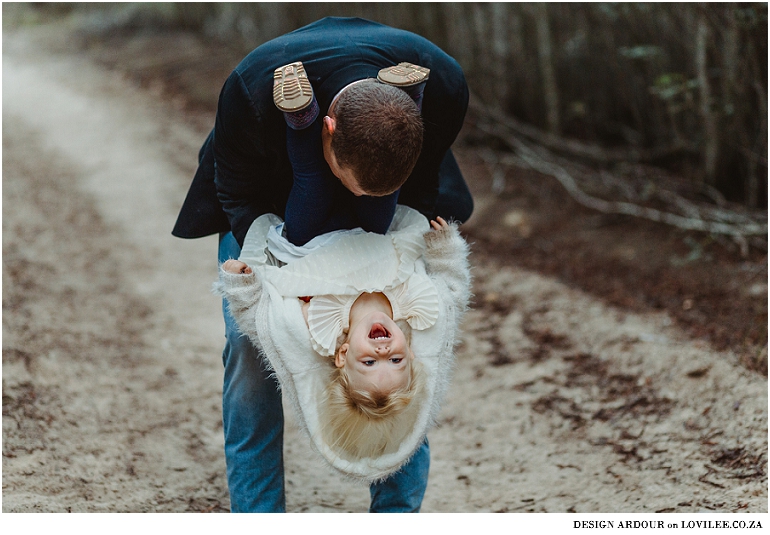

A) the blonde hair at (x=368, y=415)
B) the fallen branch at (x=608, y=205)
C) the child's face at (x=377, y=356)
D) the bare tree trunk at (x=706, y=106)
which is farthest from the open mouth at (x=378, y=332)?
the bare tree trunk at (x=706, y=106)

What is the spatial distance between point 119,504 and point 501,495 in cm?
146

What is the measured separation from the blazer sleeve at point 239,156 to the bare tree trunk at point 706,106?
131 inches

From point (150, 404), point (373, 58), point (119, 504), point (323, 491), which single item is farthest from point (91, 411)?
point (373, 58)

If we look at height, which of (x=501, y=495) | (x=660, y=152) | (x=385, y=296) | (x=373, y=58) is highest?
(x=373, y=58)

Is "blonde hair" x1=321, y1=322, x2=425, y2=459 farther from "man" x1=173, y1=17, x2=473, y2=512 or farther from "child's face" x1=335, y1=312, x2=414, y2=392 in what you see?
"man" x1=173, y1=17, x2=473, y2=512

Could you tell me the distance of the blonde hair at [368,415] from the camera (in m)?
2.03

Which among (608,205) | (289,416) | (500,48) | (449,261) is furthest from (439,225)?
(500,48)

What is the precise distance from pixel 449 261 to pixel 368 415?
1.78 ft

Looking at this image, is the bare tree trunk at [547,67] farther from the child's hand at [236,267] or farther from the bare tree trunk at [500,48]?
the child's hand at [236,267]

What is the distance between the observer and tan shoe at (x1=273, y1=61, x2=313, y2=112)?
1806 mm

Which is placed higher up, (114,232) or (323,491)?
(114,232)

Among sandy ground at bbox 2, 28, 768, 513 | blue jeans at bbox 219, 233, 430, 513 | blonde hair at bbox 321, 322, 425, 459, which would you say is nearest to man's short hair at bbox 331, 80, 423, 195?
blonde hair at bbox 321, 322, 425, 459

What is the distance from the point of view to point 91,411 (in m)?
3.38

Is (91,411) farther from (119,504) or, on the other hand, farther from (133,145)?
(133,145)
